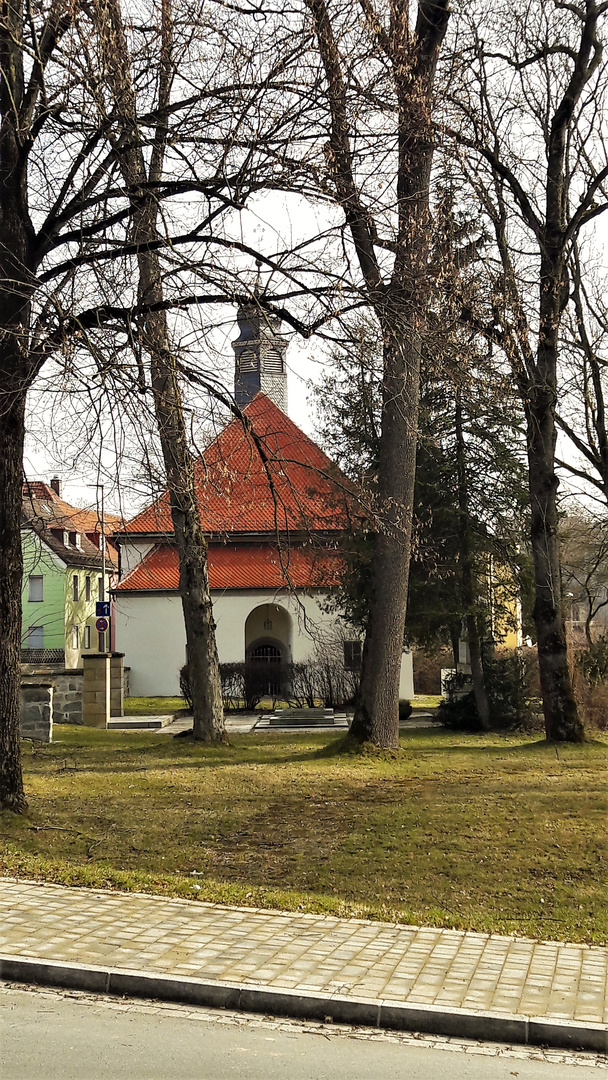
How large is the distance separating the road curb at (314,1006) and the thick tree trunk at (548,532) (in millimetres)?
12399

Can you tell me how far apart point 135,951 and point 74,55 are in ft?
22.1

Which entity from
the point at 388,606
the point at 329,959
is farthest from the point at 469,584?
the point at 329,959

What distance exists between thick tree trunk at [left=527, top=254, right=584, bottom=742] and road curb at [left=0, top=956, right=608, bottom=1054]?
488 inches

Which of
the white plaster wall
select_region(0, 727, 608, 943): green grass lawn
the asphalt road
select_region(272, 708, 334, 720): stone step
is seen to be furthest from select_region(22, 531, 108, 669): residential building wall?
the asphalt road

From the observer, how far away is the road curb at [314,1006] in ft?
15.8

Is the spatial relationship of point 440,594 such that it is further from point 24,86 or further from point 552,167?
point 24,86

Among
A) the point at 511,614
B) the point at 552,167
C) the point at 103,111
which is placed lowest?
the point at 511,614

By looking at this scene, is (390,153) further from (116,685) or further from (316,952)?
(116,685)

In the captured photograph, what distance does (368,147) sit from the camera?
9156 millimetres

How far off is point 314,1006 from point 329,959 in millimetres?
660

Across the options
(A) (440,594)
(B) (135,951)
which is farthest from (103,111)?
(A) (440,594)

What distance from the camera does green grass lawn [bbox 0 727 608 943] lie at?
716 cm

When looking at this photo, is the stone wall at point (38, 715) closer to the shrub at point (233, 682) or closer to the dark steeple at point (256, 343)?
the dark steeple at point (256, 343)

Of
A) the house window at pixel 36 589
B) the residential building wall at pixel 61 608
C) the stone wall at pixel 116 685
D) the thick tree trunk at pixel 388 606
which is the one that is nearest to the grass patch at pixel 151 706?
the stone wall at pixel 116 685
